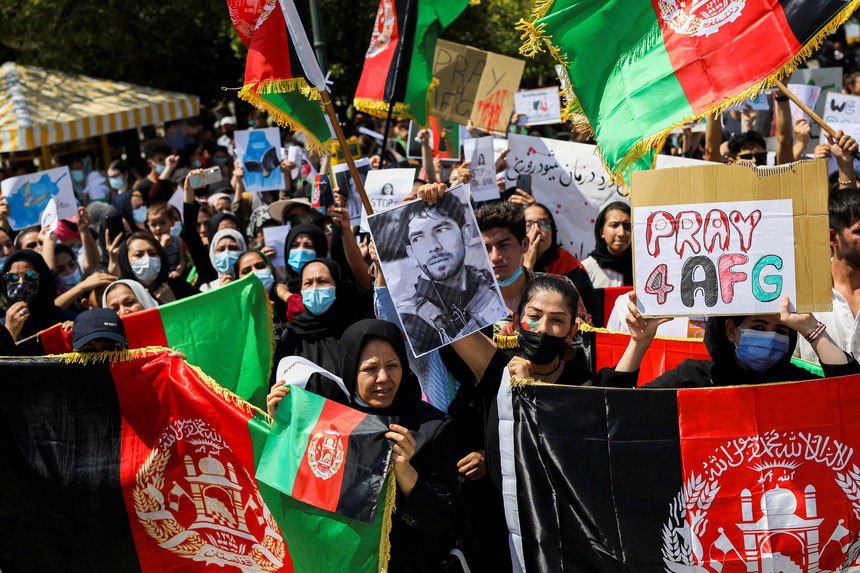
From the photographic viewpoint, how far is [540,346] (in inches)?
152

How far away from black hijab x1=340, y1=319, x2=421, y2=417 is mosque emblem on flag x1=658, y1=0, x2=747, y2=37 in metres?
1.89

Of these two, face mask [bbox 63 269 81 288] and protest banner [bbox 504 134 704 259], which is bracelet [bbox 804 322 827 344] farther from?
face mask [bbox 63 269 81 288]

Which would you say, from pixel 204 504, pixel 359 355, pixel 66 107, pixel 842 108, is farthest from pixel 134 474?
pixel 66 107

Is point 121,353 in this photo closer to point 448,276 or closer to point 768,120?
point 448,276

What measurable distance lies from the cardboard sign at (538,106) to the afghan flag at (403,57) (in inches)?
174

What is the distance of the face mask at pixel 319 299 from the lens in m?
5.26

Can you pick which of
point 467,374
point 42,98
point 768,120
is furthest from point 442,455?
point 42,98

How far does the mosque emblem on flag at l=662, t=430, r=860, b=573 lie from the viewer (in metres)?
3.26

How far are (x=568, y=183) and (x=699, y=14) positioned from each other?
125 inches

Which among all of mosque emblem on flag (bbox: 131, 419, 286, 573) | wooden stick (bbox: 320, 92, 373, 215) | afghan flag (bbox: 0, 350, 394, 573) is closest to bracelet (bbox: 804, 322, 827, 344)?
afghan flag (bbox: 0, 350, 394, 573)

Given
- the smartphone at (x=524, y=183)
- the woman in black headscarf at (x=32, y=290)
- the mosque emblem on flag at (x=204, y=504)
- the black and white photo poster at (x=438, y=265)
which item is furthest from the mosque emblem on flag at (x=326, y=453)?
the smartphone at (x=524, y=183)

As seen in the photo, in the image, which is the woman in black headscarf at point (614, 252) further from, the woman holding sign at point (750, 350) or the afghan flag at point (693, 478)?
the afghan flag at point (693, 478)

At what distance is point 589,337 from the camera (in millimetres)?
4641

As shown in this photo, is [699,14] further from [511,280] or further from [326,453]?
[326,453]
